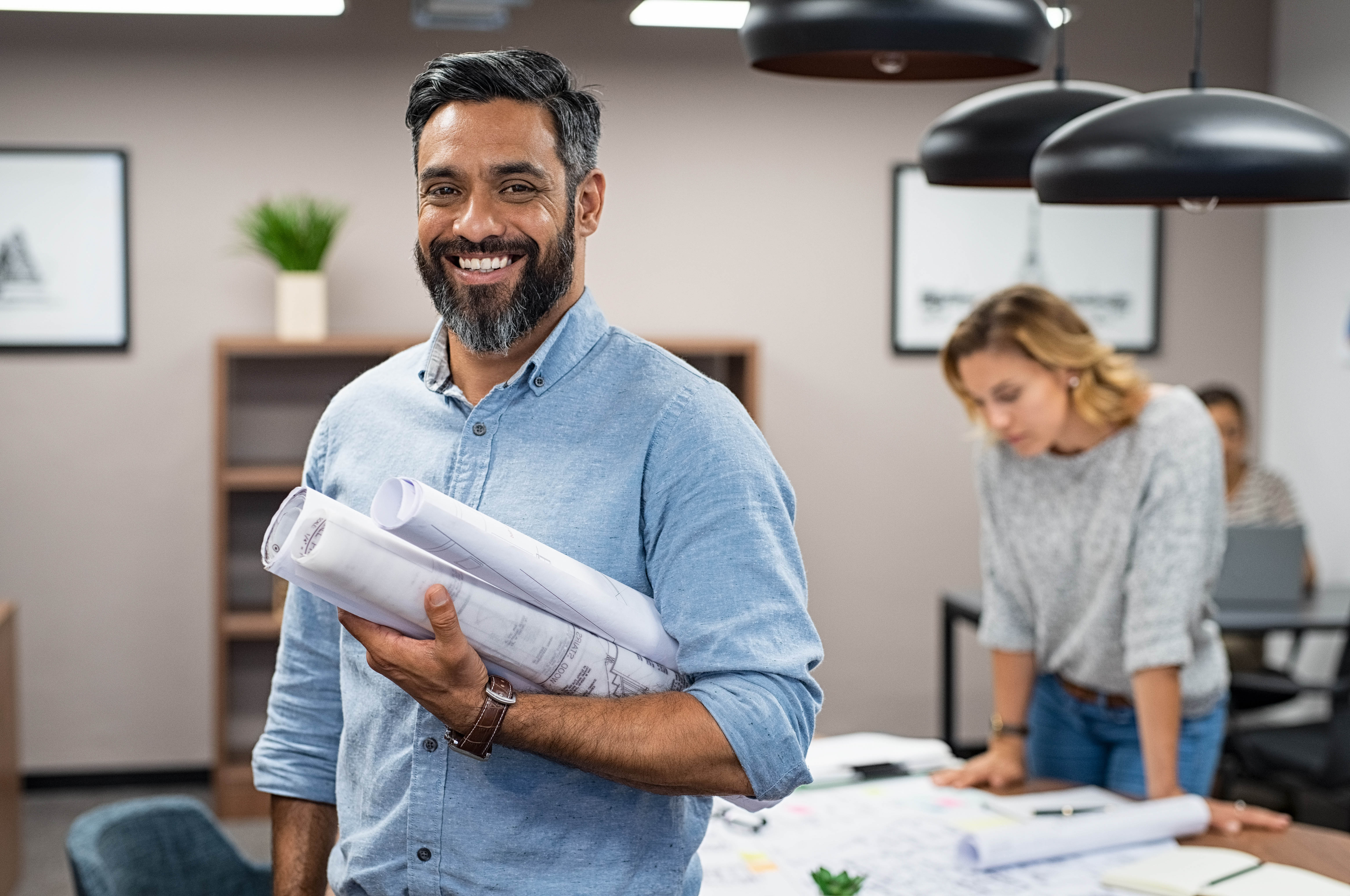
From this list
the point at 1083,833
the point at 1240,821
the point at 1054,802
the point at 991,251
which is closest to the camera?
the point at 1083,833

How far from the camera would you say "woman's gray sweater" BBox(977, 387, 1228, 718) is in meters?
2.35

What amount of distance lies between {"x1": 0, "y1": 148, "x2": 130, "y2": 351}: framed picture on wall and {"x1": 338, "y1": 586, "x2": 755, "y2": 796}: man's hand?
420 cm

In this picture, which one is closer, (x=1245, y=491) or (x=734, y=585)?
(x=734, y=585)

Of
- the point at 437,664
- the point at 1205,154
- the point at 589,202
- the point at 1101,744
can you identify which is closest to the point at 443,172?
the point at 589,202

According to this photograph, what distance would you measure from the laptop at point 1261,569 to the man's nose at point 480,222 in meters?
3.54

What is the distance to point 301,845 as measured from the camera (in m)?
1.63

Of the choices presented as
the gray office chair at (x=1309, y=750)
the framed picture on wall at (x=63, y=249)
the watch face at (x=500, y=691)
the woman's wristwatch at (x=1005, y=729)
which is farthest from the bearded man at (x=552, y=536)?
the framed picture on wall at (x=63, y=249)

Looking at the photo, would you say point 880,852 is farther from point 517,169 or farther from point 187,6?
point 187,6

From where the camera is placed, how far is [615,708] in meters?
1.28

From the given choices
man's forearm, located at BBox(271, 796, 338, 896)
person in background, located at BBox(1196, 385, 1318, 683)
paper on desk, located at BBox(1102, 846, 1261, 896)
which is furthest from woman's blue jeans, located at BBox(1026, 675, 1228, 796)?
person in background, located at BBox(1196, 385, 1318, 683)

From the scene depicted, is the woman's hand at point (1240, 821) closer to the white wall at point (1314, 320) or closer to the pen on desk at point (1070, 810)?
the pen on desk at point (1070, 810)

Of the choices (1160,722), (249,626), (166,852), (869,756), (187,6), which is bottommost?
(249,626)

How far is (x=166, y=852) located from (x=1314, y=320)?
187 inches

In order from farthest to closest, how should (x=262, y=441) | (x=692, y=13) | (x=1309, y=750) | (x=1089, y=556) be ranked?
(x=262, y=441)
(x=692, y=13)
(x=1309, y=750)
(x=1089, y=556)
